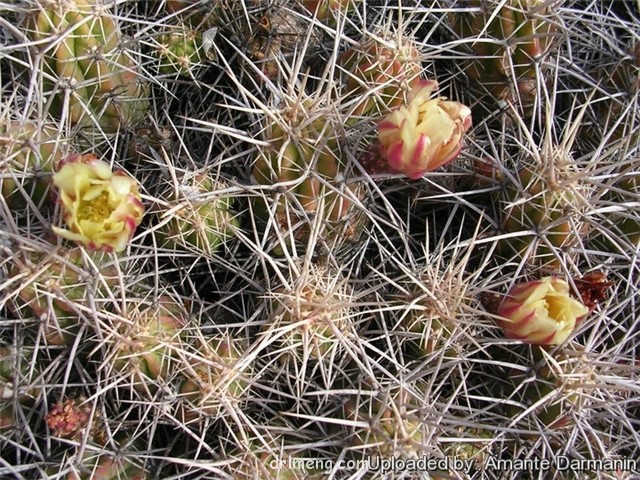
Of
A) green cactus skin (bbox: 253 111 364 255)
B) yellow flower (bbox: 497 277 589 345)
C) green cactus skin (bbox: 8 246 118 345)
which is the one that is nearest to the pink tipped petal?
green cactus skin (bbox: 253 111 364 255)

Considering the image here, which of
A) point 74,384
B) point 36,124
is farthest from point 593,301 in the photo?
point 36,124

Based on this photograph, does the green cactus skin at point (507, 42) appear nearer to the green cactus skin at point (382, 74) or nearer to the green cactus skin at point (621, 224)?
the green cactus skin at point (382, 74)

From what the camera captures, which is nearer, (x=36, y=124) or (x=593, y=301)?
(x=36, y=124)

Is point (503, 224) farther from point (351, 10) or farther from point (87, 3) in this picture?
point (87, 3)

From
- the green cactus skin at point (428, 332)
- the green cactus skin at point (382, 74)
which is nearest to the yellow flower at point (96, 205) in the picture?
the green cactus skin at point (382, 74)

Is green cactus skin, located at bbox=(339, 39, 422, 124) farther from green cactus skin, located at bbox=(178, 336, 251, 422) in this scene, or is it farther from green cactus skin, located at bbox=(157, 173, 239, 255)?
green cactus skin, located at bbox=(178, 336, 251, 422)

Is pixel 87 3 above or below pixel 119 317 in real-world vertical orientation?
above
